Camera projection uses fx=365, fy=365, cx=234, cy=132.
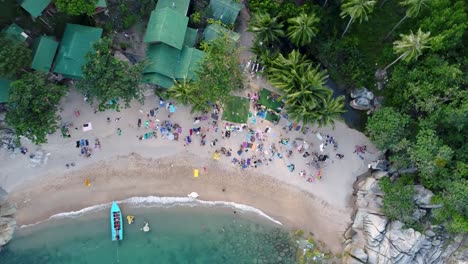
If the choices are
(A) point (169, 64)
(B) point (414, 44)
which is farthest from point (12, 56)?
(B) point (414, 44)

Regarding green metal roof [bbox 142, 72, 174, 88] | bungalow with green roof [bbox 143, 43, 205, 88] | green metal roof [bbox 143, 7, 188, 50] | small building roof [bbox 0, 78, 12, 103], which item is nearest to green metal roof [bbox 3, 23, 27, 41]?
small building roof [bbox 0, 78, 12, 103]

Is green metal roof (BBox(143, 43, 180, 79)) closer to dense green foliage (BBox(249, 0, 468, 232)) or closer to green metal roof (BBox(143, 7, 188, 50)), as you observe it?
green metal roof (BBox(143, 7, 188, 50))

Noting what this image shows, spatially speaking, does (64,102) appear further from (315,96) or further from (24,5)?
(315,96)

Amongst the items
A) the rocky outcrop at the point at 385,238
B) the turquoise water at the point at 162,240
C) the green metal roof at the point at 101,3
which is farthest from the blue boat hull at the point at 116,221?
the rocky outcrop at the point at 385,238

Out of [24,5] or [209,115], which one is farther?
[209,115]

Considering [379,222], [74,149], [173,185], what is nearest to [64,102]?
[74,149]

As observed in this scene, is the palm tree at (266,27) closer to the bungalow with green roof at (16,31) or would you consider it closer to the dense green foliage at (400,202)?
the dense green foliage at (400,202)
